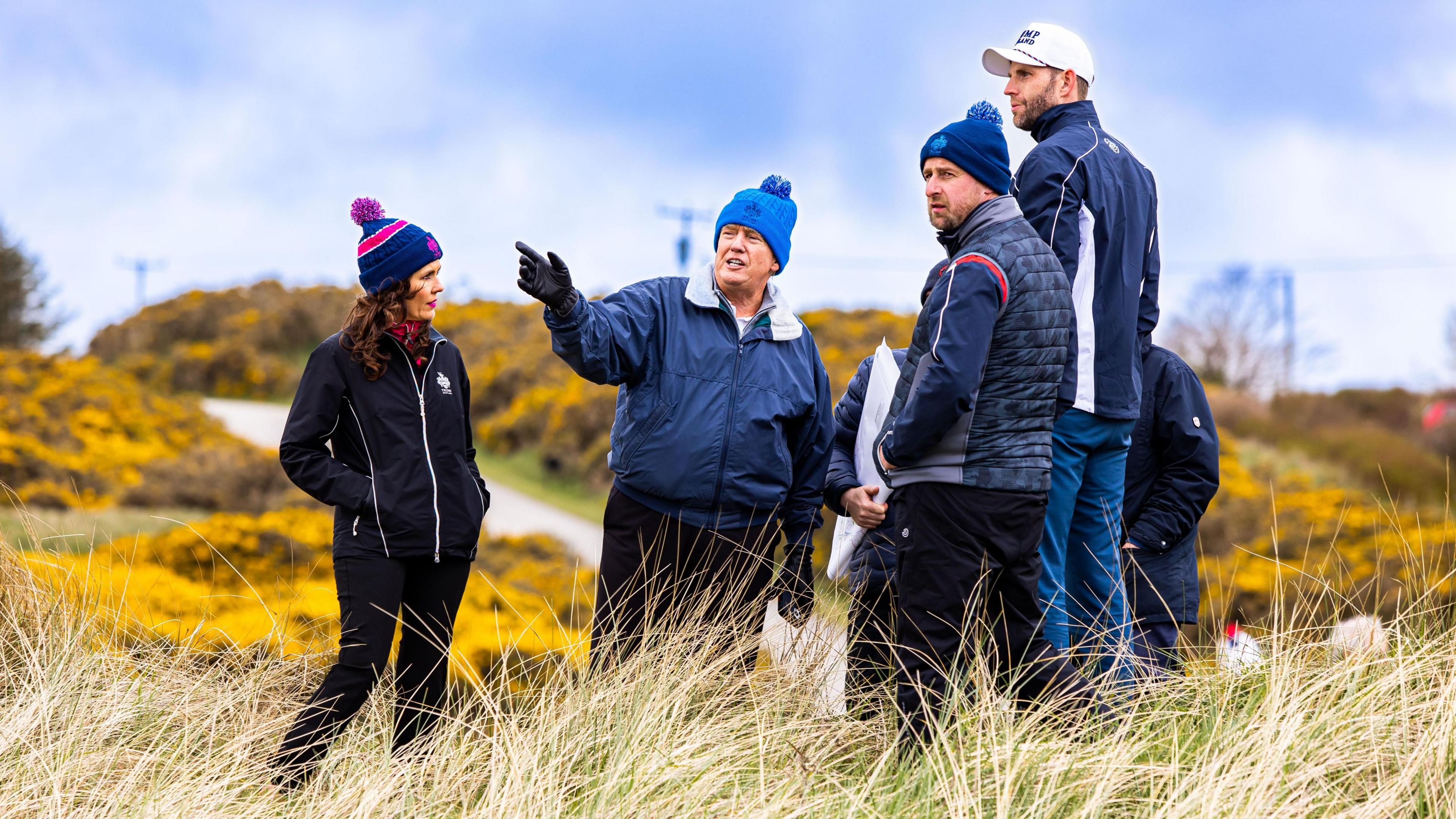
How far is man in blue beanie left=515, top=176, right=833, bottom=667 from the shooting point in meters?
3.62

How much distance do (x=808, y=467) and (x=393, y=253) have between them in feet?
4.85

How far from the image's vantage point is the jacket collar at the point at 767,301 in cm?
375

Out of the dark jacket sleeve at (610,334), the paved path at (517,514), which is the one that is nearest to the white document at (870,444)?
the dark jacket sleeve at (610,334)

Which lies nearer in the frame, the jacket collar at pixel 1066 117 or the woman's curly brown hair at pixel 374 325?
the woman's curly brown hair at pixel 374 325

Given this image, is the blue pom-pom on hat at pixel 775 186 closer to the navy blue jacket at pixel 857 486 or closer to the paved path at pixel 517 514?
the navy blue jacket at pixel 857 486

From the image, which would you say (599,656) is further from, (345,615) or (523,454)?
(523,454)

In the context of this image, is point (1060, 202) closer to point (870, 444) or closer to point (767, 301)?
point (870, 444)

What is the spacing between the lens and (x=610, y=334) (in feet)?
11.6

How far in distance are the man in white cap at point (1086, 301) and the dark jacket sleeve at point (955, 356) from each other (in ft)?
1.49

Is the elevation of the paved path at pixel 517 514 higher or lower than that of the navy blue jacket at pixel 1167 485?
lower

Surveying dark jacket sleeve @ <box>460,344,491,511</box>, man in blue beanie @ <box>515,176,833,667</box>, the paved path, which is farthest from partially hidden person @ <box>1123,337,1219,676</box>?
the paved path

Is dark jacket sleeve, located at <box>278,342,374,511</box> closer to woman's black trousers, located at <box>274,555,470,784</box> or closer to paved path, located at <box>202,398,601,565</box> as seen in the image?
woman's black trousers, located at <box>274,555,470,784</box>

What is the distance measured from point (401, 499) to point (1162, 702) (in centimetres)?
213

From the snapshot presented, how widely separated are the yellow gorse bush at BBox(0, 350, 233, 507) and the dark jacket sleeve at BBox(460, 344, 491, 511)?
31.2ft
